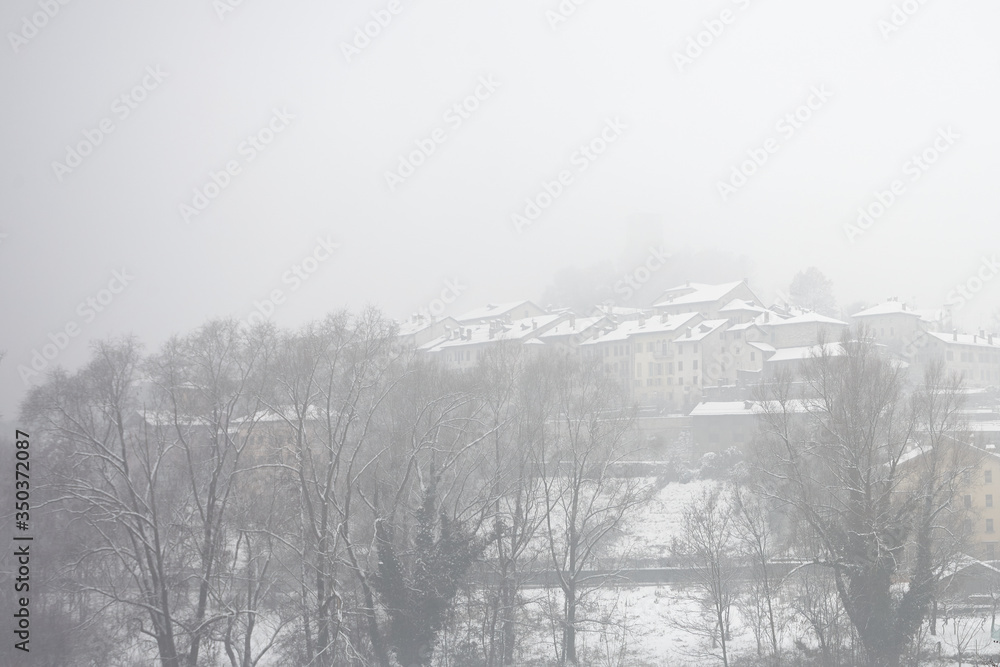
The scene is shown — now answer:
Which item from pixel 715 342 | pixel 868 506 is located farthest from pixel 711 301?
pixel 868 506

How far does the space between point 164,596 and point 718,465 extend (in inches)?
1255

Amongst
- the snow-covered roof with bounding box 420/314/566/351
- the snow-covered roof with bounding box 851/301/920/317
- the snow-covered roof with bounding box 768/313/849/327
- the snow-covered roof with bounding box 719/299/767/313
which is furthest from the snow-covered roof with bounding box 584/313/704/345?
the snow-covered roof with bounding box 851/301/920/317

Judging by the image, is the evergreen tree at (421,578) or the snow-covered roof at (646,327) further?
the snow-covered roof at (646,327)

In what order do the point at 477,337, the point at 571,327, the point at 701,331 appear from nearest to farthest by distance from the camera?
the point at 701,331, the point at 571,327, the point at 477,337

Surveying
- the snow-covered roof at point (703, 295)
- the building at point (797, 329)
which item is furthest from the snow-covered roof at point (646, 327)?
the building at point (797, 329)

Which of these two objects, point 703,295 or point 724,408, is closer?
point 724,408

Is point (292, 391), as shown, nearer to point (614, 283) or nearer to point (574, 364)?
point (574, 364)

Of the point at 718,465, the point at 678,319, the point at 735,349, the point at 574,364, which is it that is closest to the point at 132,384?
the point at 574,364

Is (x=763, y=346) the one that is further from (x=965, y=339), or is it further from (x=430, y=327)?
(x=430, y=327)

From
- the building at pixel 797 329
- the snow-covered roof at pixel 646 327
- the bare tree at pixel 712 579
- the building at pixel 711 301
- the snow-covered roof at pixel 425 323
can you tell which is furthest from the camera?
the snow-covered roof at pixel 425 323

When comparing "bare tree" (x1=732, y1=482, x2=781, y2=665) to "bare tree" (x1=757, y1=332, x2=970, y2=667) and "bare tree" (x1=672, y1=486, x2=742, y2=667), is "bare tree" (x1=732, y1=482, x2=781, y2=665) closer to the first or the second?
"bare tree" (x1=672, y1=486, x2=742, y2=667)

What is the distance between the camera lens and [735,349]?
62.3m

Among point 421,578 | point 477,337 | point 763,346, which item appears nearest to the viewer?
point 421,578

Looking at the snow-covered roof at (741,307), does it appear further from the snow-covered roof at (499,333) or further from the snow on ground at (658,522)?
the snow on ground at (658,522)
